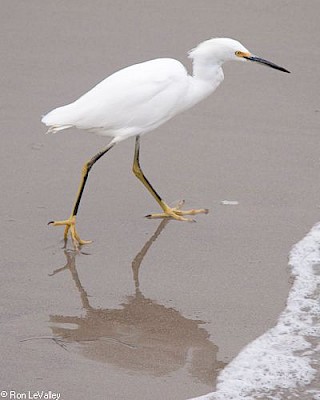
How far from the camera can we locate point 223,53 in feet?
18.8

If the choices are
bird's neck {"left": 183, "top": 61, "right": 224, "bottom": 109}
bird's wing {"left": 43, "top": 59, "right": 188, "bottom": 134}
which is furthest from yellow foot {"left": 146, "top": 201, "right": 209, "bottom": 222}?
bird's neck {"left": 183, "top": 61, "right": 224, "bottom": 109}

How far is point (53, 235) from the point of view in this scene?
17.8 ft

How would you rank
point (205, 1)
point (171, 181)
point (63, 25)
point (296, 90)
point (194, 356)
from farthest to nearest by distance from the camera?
1. point (205, 1)
2. point (63, 25)
3. point (296, 90)
4. point (171, 181)
5. point (194, 356)

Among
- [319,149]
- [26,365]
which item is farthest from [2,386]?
[319,149]

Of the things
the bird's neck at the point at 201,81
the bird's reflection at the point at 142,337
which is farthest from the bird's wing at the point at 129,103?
the bird's reflection at the point at 142,337

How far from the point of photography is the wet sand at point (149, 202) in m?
4.23

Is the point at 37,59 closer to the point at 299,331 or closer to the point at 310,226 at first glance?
the point at 310,226

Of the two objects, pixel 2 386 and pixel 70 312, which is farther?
pixel 70 312

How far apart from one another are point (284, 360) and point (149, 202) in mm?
1966

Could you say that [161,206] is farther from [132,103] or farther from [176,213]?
[132,103]

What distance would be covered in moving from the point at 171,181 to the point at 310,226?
103cm

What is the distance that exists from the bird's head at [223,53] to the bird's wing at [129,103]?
0.24 m

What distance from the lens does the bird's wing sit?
551cm

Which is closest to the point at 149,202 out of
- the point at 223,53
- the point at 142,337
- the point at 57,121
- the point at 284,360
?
the point at 57,121
